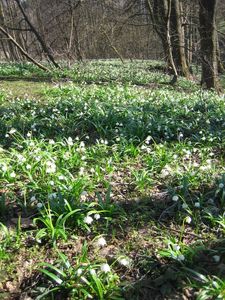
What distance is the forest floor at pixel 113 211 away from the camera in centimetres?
270

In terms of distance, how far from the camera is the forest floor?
2.70 meters

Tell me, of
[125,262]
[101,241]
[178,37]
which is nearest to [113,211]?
[101,241]

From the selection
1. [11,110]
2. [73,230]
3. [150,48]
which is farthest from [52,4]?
[73,230]

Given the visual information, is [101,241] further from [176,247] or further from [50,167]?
[50,167]

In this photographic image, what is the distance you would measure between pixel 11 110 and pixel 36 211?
3.67 m

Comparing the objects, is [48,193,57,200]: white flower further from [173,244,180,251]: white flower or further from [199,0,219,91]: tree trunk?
[199,0,219,91]: tree trunk

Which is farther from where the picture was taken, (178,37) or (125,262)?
(178,37)

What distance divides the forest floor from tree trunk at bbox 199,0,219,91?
19.0 feet

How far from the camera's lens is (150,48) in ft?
97.2

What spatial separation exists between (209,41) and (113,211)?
30.7 ft

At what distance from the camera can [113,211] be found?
3502mm

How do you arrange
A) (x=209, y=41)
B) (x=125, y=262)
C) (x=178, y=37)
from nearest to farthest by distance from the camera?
(x=125, y=262) < (x=209, y=41) < (x=178, y=37)

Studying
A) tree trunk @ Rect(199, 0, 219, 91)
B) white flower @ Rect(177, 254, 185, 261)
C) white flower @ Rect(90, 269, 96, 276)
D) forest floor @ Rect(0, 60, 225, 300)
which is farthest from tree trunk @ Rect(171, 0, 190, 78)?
white flower @ Rect(90, 269, 96, 276)

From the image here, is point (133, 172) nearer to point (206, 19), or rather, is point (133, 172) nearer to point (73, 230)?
point (73, 230)
